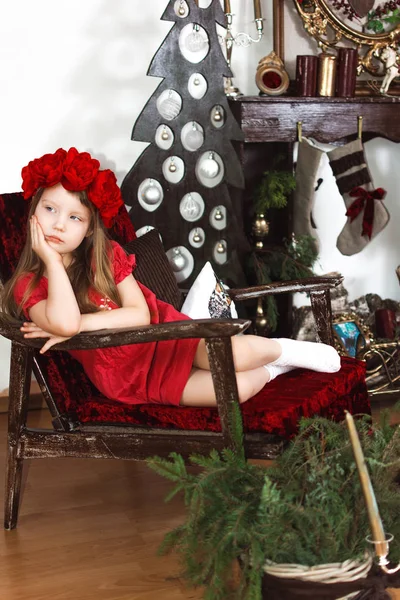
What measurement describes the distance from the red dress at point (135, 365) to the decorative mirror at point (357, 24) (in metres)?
1.91

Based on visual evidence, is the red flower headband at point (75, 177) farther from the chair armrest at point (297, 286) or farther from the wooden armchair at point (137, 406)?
the chair armrest at point (297, 286)

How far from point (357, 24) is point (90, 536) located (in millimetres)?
2609

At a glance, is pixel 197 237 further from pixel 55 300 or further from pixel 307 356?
pixel 55 300

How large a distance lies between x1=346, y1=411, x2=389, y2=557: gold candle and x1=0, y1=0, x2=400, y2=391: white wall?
2468mm

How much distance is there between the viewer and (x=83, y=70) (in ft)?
12.0

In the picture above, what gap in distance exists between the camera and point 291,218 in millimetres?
3736

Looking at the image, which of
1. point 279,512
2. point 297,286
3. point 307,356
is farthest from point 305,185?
point 279,512

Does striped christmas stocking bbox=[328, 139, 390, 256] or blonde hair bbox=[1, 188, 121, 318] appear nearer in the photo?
blonde hair bbox=[1, 188, 121, 318]

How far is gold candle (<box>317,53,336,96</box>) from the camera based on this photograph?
3.63 metres

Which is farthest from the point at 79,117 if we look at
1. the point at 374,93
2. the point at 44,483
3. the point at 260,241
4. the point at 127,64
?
the point at 44,483

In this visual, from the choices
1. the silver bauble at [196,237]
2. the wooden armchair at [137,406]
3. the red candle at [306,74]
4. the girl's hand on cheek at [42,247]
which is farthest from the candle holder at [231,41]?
the girl's hand on cheek at [42,247]

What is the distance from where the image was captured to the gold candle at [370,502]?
4.91 feet

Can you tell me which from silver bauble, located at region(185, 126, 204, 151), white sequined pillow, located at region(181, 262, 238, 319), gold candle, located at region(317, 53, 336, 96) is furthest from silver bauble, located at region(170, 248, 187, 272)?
gold candle, located at region(317, 53, 336, 96)

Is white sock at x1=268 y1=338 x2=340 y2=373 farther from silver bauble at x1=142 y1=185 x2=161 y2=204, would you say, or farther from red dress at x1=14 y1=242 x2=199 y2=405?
silver bauble at x1=142 y1=185 x2=161 y2=204
